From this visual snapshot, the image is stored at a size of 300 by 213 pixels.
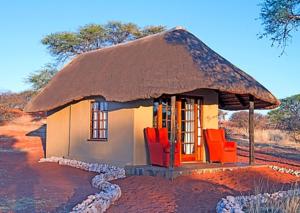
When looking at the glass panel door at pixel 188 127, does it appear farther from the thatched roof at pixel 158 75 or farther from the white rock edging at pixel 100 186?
the white rock edging at pixel 100 186

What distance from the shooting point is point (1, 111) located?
99.3 ft

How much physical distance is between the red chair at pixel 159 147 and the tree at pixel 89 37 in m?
15.3

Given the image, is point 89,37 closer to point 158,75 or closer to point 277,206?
point 158,75

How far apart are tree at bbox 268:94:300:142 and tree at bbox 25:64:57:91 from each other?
15.4 meters

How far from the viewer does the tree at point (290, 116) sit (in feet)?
88.6

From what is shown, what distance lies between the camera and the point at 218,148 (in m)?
12.2

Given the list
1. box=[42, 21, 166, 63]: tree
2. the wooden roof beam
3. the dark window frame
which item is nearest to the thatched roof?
the wooden roof beam

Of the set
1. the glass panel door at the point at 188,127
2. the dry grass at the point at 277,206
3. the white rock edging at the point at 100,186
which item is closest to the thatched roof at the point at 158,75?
the glass panel door at the point at 188,127

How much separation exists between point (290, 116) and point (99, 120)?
18674mm

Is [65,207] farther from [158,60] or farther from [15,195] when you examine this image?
[158,60]

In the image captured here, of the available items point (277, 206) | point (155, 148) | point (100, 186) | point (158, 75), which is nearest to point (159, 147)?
point (155, 148)

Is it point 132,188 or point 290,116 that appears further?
point 290,116

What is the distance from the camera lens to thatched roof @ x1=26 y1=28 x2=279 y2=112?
33.2 feet

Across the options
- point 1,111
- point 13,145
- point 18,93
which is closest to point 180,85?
point 13,145
